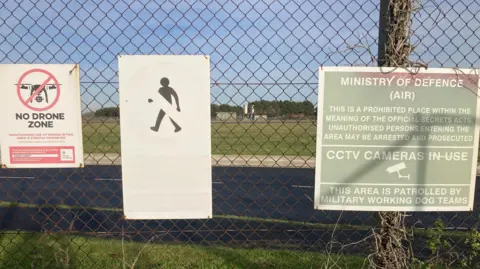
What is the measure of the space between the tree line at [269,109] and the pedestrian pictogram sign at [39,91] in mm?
299

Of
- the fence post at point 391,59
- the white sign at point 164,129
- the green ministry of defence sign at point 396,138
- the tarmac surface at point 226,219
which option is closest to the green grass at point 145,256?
the tarmac surface at point 226,219

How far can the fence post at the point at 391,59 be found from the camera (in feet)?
7.06

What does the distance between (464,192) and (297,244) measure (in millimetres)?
2448

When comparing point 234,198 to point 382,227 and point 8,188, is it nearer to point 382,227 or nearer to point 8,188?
point 382,227

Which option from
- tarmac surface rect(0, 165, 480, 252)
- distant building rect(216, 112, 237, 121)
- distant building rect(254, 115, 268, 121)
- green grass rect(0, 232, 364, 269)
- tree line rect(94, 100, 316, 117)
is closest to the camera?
tree line rect(94, 100, 316, 117)

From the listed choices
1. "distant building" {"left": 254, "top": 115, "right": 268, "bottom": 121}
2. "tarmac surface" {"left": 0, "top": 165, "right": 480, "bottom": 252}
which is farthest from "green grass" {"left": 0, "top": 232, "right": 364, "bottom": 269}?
"distant building" {"left": 254, "top": 115, "right": 268, "bottom": 121}

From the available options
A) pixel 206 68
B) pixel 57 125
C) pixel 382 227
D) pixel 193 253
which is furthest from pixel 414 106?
pixel 193 253

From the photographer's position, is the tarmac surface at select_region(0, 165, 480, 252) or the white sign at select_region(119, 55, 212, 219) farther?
the tarmac surface at select_region(0, 165, 480, 252)

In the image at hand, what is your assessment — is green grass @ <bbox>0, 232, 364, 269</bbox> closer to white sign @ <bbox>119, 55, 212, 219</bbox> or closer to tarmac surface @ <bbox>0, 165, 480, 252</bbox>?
tarmac surface @ <bbox>0, 165, 480, 252</bbox>

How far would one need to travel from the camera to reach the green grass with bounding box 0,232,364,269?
3037mm

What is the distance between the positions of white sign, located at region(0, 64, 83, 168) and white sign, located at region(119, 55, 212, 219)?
13.8 inches

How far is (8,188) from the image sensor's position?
31.8ft

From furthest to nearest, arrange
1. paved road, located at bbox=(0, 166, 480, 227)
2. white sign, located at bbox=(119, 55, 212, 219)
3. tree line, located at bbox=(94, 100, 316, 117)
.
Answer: paved road, located at bbox=(0, 166, 480, 227), tree line, located at bbox=(94, 100, 316, 117), white sign, located at bbox=(119, 55, 212, 219)

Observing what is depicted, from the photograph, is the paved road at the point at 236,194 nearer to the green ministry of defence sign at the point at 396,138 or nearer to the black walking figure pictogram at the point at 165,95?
the green ministry of defence sign at the point at 396,138
